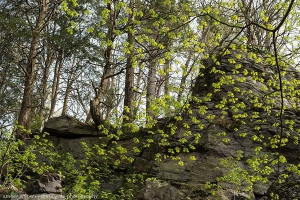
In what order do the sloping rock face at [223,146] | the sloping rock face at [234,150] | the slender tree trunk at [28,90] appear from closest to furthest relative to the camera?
the sloping rock face at [223,146] → the sloping rock face at [234,150] → the slender tree trunk at [28,90]

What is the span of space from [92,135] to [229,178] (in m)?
5.59

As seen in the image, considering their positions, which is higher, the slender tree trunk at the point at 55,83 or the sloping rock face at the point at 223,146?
the slender tree trunk at the point at 55,83

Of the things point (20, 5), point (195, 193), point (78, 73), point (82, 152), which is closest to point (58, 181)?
point (195, 193)

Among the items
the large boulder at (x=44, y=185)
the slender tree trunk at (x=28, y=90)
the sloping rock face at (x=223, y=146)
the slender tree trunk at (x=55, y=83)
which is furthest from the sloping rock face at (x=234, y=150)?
the slender tree trunk at (x=55, y=83)

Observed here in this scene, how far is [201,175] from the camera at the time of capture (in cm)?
805

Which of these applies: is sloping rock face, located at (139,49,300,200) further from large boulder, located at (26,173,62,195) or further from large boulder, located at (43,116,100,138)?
large boulder, located at (43,116,100,138)

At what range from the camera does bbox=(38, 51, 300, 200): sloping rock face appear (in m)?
6.89

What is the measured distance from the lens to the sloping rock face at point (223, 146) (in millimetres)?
6895

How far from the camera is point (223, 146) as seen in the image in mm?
8859

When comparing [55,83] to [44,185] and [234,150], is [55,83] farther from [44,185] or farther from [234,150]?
[44,185]

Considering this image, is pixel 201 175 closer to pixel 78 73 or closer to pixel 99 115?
pixel 99 115

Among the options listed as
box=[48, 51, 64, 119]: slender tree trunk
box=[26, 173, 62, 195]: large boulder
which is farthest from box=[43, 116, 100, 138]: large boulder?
box=[26, 173, 62, 195]: large boulder

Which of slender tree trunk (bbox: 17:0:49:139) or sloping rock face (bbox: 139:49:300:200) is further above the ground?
slender tree trunk (bbox: 17:0:49:139)

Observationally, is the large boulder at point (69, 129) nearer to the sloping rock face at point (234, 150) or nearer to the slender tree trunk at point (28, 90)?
the slender tree trunk at point (28, 90)
